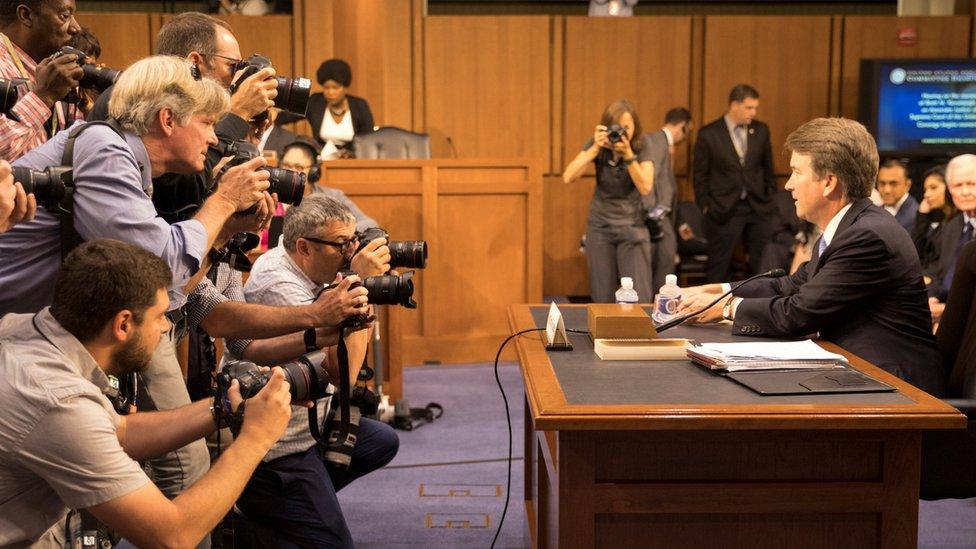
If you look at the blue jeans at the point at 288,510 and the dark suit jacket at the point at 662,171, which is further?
the dark suit jacket at the point at 662,171

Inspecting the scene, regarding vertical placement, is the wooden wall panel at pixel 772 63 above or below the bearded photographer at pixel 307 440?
above

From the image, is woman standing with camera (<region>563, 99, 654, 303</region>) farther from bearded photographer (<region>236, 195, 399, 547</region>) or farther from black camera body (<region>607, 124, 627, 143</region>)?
bearded photographer (<region>236, 195, 399, 547</region>)

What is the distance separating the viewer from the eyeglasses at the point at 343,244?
9.70 ft

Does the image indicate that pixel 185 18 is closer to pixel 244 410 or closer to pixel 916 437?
pixel 244 410

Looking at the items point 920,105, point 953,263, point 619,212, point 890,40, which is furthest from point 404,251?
point 890,40

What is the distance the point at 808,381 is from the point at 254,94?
151 centimetres

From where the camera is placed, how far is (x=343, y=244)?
Result: 2.98 m

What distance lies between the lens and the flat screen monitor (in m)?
7.97

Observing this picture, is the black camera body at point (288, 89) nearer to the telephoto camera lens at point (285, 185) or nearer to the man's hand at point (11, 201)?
the telephoto camera lens at point (285, 185)

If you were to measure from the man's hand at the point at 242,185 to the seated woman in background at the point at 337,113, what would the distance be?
4.17 metres

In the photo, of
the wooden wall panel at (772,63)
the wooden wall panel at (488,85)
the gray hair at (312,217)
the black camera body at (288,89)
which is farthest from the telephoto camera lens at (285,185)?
→ the wooden wall panel at (772,63)

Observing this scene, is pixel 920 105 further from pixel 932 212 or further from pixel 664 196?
pixel 932 212

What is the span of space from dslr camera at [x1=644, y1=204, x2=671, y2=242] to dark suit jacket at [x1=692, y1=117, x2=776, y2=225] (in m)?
1.28

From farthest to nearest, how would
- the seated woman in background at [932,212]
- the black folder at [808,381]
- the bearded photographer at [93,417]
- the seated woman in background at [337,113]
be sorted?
the seated woman in background at [337,113]
the seated woman in background at [932,212]
the black folder at [808,381]
the bearded photographer at [93,417]
